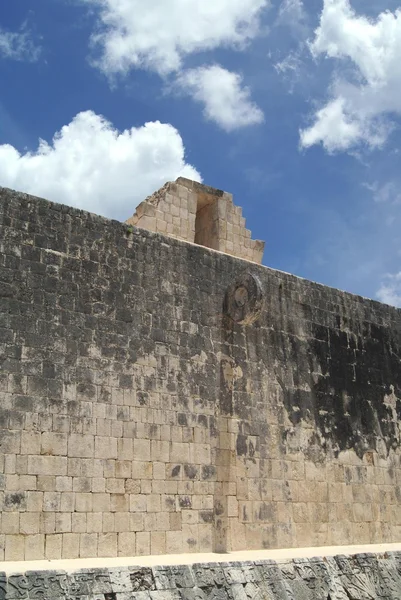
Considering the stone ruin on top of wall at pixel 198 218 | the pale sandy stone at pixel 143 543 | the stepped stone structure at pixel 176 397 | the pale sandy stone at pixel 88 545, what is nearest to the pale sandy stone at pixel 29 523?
the stepped stone structure at pixel 176 397

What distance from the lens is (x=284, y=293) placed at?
40.1 ft

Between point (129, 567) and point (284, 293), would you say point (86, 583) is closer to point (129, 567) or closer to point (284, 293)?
point (129, 567)

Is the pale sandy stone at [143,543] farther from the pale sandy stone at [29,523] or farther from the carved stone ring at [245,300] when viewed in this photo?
the carved stone ring at [245,300]

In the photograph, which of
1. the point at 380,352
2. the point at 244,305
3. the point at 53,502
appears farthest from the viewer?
the point at 380,352

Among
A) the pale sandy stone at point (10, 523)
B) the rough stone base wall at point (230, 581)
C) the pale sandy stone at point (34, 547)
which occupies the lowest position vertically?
the rough stone base wall at point (230, 581)

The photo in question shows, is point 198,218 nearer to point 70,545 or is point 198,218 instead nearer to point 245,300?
point 245,300

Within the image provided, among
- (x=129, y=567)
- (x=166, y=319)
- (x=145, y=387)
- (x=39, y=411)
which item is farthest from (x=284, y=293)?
(x=129, y=567)

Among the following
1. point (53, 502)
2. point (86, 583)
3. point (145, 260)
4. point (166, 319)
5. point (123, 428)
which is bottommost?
point (86, 583)

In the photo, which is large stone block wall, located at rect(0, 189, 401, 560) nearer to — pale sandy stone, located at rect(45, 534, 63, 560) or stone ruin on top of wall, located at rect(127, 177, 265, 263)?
pale sandy stone, located at rect(45, 534, 63, 560)

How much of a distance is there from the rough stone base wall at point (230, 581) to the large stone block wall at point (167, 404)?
2.45m

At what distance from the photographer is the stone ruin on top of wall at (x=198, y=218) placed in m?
12.0

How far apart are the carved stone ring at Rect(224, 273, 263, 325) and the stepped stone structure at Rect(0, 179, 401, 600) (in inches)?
1.0

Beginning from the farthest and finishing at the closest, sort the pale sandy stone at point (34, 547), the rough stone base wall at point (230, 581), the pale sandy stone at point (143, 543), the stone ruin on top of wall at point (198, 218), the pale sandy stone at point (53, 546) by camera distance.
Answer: the stone ruin on top of wall at point (198, 218) → the pale sandy stone at point (143, 543) → the pale sandy stone at point (53, 546) → the pale sandy stone at point (34, 547) → the rough stone base wall at point (230, 581)

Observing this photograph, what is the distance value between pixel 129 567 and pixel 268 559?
67.4 inches
